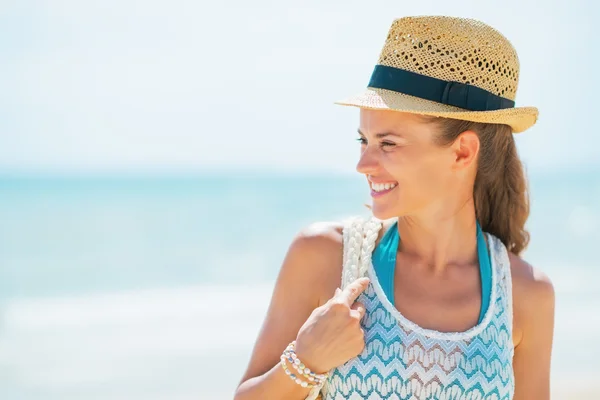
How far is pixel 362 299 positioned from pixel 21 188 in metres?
24.5

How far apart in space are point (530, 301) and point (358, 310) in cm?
59

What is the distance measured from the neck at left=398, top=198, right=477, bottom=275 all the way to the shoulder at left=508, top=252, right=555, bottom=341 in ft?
0.59

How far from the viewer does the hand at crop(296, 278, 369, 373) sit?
245 centimetres

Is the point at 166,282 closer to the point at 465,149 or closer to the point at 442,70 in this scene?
the point at 465,149

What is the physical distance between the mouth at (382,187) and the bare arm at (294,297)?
23 cm

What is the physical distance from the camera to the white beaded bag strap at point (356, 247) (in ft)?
8.77

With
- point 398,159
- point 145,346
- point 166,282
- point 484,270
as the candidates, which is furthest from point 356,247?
point 166,282

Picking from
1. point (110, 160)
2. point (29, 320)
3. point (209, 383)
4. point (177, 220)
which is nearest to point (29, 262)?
point (29, 320)

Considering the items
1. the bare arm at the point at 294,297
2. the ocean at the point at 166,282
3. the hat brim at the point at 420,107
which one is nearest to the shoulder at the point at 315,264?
the bare arm at the point at 294,297

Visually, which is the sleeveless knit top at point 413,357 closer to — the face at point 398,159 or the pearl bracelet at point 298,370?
the pearl bracelet at point 298,370

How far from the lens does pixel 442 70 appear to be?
8.54ft

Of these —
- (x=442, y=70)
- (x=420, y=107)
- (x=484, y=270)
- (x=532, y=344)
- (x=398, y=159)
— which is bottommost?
(x=532, y=344)

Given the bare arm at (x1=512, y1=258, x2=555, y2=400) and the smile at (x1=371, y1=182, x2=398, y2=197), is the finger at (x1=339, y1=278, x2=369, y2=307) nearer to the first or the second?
the smile at (x1=371, y1=182, x2=398, y2=197)

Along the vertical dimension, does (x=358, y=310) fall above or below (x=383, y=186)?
below
